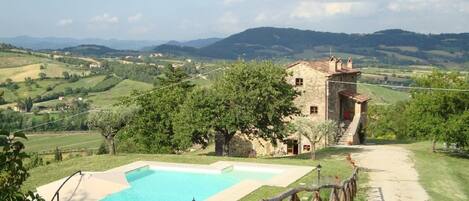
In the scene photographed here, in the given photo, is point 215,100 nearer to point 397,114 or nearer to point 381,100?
point 397,114

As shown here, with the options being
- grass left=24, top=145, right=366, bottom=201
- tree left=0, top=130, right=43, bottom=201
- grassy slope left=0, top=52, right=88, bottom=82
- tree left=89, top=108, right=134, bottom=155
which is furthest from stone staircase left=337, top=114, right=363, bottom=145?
grassy slope left=0, top=52, right=88, bottom=82

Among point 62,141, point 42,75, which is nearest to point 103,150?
point 62,141

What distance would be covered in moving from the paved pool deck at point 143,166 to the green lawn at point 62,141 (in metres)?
50.4

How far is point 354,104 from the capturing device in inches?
1713

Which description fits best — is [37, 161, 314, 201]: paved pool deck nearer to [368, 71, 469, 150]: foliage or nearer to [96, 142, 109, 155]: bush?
[368, 71, 469, 150]: foliage

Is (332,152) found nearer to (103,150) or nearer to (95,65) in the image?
(103,150)

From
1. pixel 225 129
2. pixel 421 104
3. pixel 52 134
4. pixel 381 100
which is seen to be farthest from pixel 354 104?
pixel 381 100

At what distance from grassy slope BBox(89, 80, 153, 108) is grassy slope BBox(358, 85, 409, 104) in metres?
50.3

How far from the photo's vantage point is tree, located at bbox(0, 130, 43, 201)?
14.9 feet

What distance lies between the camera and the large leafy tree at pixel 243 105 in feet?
100

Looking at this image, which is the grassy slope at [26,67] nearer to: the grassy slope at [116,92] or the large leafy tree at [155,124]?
the grassy slope at [116,92]

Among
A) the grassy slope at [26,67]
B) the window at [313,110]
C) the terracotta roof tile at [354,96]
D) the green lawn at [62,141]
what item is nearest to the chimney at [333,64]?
the terracotta roof tile at [354,96]

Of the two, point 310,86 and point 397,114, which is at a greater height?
point 310,86

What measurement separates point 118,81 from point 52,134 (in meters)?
45.3
